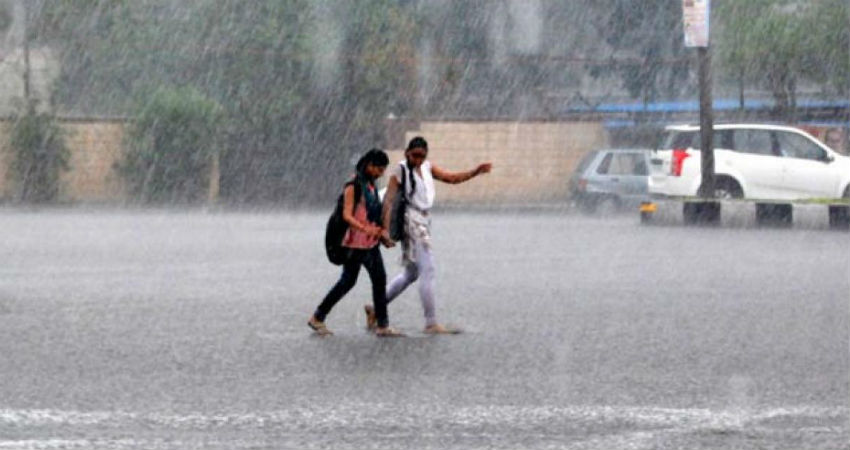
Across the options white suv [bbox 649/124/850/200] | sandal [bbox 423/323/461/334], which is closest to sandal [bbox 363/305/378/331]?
sandal [bbox 423/323/461/334]

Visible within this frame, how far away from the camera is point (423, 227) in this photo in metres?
12.9

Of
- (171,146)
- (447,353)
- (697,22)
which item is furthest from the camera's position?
(171,146)

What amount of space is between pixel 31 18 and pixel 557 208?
17849 mm

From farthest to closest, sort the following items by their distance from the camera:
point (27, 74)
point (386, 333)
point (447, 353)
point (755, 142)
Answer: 1. point (27, 74)
2. point (755, 142)
3. point (386, 333)
4. point (447, 353)

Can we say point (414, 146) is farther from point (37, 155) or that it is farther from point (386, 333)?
point (37, 155)

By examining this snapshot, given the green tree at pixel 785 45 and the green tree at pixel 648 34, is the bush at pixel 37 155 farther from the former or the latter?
A: the green tree at pixel 785 45

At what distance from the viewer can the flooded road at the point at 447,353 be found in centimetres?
864

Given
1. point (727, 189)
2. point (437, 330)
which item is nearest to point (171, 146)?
point (727, 189)

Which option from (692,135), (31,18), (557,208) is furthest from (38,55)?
(692,135)

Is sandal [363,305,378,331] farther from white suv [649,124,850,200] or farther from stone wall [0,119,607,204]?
stone wall [0,119,607,204]

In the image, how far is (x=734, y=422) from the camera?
882cm

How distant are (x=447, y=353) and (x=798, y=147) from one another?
18883mm

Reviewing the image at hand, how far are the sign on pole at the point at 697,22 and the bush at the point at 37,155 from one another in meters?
18.6

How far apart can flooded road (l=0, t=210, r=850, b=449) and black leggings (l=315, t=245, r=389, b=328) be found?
308 millimetres
